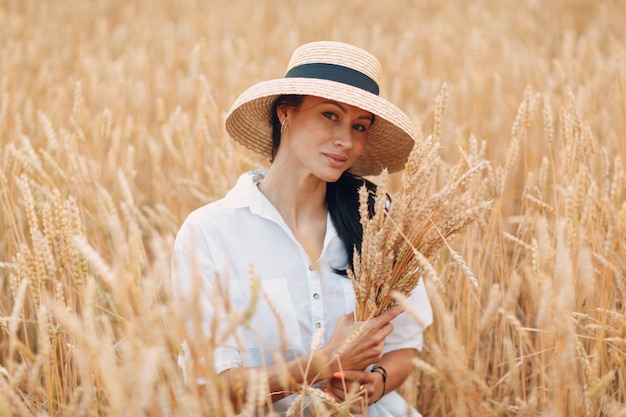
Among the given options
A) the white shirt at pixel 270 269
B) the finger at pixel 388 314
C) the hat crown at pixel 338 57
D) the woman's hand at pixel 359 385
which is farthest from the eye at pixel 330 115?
the woman's hand at pixel 359 385

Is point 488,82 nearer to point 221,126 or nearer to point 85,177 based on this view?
point 221,126

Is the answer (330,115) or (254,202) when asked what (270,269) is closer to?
(254,202)

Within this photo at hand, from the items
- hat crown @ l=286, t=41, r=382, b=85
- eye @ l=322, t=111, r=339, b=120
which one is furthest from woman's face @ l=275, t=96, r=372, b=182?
hat crown @ l=286, t=41, r=382, b=85

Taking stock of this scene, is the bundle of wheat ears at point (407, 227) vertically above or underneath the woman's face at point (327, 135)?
underneath

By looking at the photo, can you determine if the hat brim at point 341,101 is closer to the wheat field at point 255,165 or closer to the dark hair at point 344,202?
the dark hair at point 344,202

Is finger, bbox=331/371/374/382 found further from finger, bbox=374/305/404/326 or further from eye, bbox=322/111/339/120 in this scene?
eye, bbox=322/111/339/120

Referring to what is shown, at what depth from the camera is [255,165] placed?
2189 millimetres

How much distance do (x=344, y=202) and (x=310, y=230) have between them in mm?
125

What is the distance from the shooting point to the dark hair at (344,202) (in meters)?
1.61

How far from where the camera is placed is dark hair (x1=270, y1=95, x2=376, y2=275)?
1606 millimetres

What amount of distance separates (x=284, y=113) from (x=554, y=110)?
6.10 feet

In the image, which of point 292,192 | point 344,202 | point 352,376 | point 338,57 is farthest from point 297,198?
point 352,376

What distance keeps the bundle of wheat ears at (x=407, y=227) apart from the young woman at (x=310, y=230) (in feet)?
0.36

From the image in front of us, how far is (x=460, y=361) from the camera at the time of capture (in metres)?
0.90
